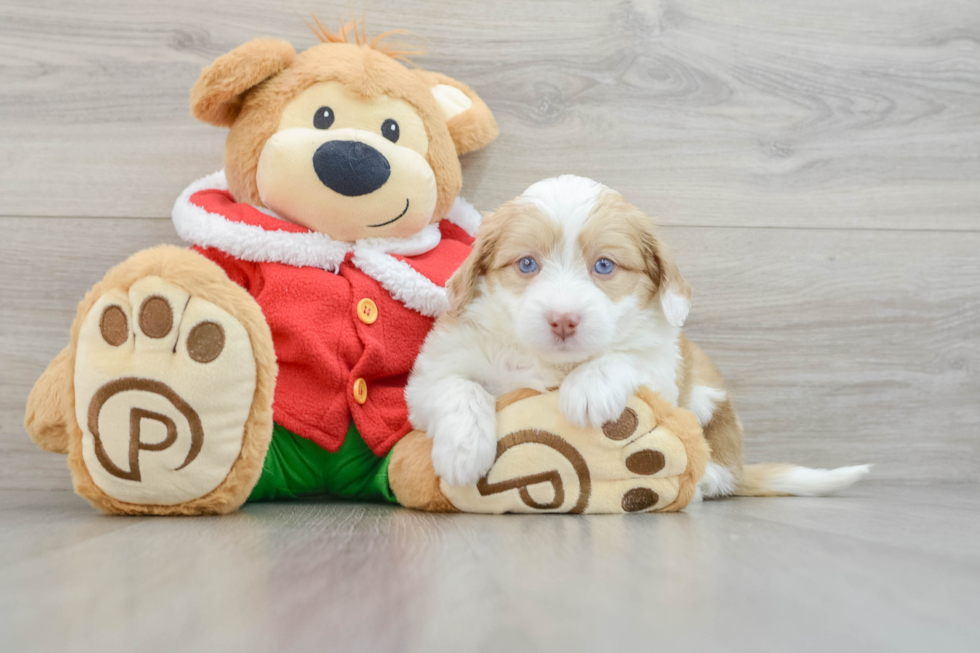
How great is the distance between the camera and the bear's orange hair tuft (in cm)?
148

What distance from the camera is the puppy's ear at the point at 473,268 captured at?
1230 mm

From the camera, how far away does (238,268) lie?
1340 millimetres

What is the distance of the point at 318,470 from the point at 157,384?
1.29 feet

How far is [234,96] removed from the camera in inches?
52.4

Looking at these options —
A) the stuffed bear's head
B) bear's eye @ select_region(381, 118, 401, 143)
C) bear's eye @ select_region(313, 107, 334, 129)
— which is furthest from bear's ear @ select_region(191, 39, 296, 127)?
bear's eye @ select_region(381, 118, 401, 143)

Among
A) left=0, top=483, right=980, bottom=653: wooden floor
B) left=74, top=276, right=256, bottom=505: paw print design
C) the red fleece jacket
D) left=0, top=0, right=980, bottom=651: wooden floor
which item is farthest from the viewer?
left=0, top=0, right=980, bottom=651: wooden floor

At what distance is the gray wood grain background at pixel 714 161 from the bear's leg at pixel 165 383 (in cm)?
71

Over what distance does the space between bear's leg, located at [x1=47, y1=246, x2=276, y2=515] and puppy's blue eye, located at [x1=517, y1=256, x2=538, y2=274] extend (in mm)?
421

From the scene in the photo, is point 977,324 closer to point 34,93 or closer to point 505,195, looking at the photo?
point 505,195

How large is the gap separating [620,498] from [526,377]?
254mm

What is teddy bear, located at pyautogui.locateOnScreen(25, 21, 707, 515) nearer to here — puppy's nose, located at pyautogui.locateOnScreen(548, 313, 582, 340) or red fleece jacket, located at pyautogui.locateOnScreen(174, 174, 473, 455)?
red fleece jacket, located at pyautogui.locateOnScreen(174, 174, 473, 455)

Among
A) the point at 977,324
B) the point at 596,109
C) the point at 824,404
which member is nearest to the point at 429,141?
the point at 596,109

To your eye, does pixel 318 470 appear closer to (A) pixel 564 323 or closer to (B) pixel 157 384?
(B) pixel 157 384

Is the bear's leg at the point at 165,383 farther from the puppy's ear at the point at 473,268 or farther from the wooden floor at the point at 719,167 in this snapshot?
the puppy's ear at the point at 473,268
